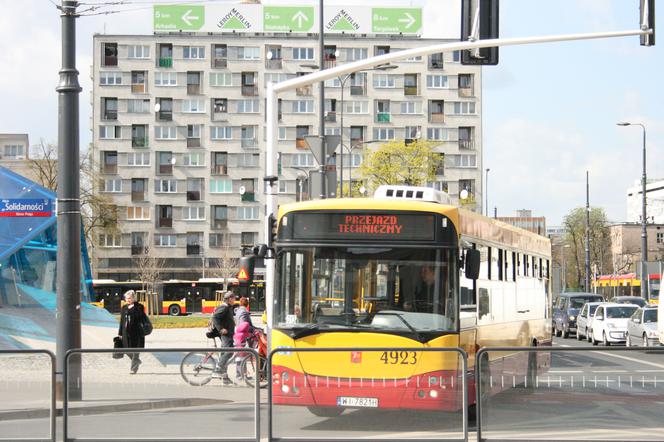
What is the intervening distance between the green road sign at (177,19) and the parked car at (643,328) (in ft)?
224

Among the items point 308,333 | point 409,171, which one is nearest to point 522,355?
point 308,333

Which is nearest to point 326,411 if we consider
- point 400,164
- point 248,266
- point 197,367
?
point 197,367

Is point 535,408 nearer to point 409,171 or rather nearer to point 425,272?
point 425,272

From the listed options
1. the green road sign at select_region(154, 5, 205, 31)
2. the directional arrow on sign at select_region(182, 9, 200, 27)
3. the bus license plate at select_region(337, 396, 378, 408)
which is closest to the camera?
the bus license plate at select_region(337, 396, 378, 408)

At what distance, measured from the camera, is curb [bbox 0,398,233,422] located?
37.5ft

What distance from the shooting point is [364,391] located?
11.7 meters

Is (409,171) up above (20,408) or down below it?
above

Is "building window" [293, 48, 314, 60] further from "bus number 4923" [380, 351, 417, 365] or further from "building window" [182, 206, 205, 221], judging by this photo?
"bus number 4923" [380, 351, 417, 365]

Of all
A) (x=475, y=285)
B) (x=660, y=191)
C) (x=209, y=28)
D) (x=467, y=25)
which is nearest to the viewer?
(x=475, y=285)

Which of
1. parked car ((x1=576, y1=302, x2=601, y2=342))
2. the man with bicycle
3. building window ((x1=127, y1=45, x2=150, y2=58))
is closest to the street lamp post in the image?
parked car ((x1=576, y1=302, x2=601, y2=342))

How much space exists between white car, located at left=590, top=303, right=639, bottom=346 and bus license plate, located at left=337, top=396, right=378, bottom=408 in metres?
30.2

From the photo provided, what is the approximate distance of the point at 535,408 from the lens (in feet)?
37.0

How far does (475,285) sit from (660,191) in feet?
533

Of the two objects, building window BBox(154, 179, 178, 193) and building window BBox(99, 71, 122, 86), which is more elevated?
building window BBox(99, 71, 122, 86)
